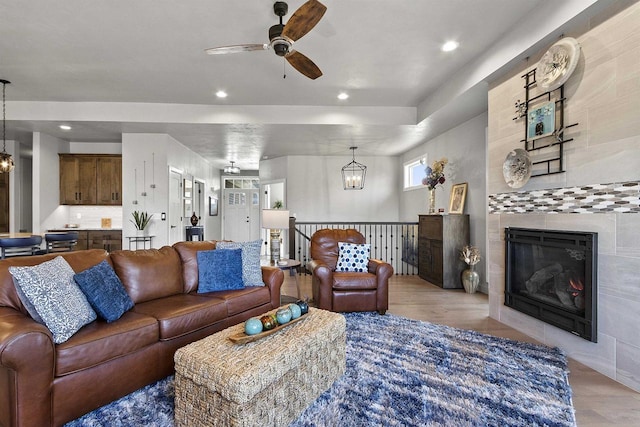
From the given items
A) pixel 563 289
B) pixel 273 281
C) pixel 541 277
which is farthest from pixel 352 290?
pixel 563 289

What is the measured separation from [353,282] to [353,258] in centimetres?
44

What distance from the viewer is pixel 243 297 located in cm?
291

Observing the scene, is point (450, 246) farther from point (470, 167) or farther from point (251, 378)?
point (251, 378)

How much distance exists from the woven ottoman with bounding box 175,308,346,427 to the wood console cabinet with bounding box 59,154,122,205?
584cm

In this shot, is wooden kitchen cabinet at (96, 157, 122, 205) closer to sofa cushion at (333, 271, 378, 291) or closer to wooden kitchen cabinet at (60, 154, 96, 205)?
wooden kitchen cabinet at (60, 154, 96, 205)

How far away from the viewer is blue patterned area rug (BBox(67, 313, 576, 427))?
181 centimetres

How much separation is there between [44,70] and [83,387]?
4.06 metres

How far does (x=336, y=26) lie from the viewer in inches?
118

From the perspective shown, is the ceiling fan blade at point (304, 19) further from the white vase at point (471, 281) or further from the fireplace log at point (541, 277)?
the white vase at point (471, 281)

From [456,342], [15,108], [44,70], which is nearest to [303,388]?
[456,342]

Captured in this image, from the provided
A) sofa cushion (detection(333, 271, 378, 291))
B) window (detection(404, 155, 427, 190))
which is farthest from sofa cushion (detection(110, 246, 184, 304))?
window (detection(404, 155, 427, 190))

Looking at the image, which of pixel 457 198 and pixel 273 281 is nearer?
pixel 273 281

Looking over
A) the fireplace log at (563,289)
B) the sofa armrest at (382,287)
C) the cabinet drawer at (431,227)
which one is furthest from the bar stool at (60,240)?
the fireplace log at (563,289)

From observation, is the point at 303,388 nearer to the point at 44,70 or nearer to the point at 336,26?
the point at 336,26
